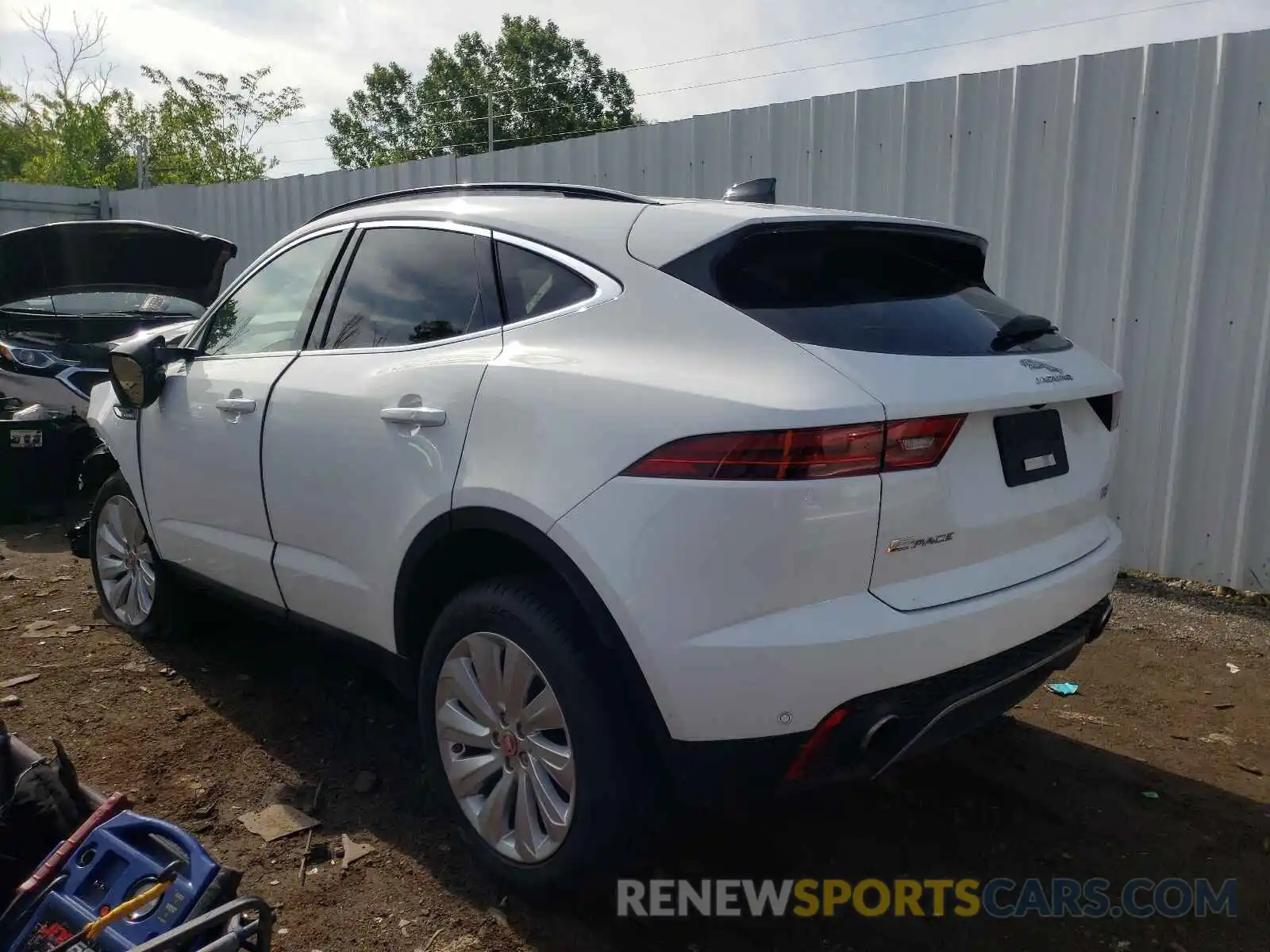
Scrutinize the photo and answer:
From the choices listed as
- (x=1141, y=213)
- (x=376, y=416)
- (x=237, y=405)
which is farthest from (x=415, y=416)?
(x=1141, y=213)

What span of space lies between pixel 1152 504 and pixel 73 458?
680 cm

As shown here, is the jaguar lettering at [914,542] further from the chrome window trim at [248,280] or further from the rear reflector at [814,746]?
the chrome window trim at [248,280]

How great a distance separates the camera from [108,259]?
276 inches

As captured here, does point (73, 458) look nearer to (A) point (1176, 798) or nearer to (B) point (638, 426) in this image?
(B) point (638, 426)

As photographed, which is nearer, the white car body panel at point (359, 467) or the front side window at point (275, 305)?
the white car body panel at point (359, 467)

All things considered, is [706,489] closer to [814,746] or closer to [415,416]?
[814,746]

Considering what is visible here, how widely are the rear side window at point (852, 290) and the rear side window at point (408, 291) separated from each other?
2.36 ft

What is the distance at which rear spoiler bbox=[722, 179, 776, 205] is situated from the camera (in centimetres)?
318

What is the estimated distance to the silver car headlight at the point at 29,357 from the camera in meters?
6.84

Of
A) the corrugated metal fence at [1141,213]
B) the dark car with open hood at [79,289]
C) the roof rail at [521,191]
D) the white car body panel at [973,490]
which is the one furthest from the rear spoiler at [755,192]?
the dark car with open hood at [79,289]

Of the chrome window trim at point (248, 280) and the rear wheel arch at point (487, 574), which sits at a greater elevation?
the chrome window trim at point (248, 280)

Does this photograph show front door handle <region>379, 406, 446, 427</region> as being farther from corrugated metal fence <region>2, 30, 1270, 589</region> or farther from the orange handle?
corrugated metal fence <region>2, 30, 1270, 589</region>

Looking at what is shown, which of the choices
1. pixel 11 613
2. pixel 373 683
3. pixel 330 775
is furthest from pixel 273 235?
pixel 330 775

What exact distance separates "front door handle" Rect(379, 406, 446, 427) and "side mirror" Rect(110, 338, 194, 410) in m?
1.50
